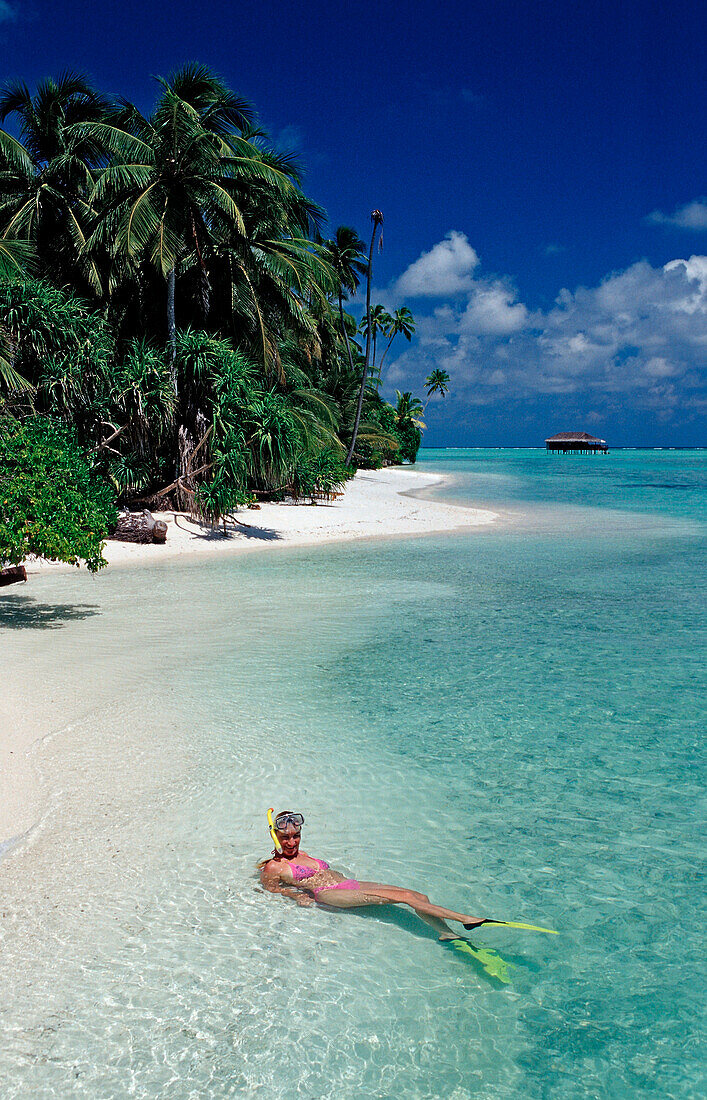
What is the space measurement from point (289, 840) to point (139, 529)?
50.1ft

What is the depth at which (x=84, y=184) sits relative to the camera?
24875 millimetres

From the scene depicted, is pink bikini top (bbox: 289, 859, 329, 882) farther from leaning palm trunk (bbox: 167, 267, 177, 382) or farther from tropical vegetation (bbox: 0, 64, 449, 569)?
leaning palm trunk (bbox: 167, 267, 177, 382)

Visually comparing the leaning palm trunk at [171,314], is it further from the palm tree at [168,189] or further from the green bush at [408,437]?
the green bush at [408,437]

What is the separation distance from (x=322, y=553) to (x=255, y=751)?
12.7 metres

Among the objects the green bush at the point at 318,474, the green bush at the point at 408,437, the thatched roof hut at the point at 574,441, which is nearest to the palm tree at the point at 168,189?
the green bush at the point at 318,474

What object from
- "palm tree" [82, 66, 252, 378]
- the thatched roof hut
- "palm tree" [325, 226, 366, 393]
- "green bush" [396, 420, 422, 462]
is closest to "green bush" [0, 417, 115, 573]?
"palm tree" [82, 66, 252, 378]

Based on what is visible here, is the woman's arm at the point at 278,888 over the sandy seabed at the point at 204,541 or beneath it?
beneath

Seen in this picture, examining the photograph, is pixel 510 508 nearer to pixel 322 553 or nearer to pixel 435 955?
pixel 322 553

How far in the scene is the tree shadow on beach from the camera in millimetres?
11023

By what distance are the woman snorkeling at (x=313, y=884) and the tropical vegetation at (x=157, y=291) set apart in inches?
457

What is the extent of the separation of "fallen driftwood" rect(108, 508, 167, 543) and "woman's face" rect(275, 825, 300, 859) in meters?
15.2

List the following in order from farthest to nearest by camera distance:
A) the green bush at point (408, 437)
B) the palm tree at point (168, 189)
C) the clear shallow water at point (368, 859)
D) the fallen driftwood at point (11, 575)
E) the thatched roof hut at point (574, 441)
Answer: the thatched roof hut at point (574, 441), the green bush at point (408, 437), the palm tree at point (168, 189), the fallen driftwood at point (11, 575), the clear shallow water at point (368, 859)

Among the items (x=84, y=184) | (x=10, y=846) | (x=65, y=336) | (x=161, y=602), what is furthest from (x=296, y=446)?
(x=10, y=846)

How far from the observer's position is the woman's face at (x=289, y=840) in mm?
4551
